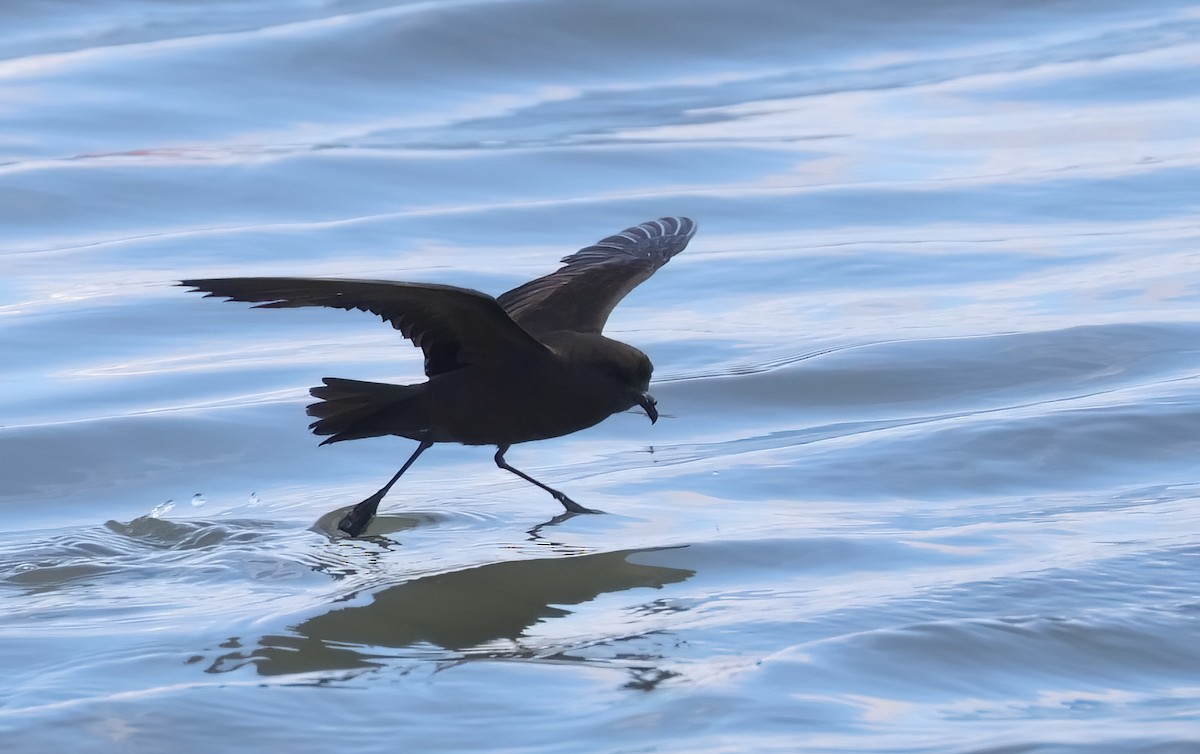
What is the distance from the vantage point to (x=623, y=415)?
279 inches

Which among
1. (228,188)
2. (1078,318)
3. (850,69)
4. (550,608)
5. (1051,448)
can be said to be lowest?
(550,608)

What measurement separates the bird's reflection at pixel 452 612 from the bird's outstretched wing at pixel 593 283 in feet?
3.10

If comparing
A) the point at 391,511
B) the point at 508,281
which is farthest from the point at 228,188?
the point at 391,511

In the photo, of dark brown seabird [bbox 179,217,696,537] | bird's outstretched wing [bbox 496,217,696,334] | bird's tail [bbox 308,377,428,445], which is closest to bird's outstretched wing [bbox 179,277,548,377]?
dark brown seabird [bbox 179,217,696,537]

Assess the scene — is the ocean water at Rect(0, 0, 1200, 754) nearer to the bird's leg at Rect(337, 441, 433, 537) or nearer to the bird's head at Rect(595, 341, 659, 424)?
the bird's leg at Rect(337, 441, 433, 537)

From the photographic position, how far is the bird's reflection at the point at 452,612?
165 inches

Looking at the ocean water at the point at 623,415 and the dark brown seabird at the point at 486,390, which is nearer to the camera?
the ocean water at the point at 623,415

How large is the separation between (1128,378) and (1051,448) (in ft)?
3.64

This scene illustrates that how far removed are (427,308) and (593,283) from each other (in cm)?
128

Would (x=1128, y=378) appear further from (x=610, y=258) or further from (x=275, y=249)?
(x=275, y=249)

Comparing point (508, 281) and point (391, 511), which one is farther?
point (508, 281)

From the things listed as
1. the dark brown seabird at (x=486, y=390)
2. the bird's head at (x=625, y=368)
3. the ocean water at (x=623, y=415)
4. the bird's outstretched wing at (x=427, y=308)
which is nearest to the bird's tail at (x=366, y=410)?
the dark brown seabird at (x=486, y=390)

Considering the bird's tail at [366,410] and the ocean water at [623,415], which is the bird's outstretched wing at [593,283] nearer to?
the bird's tail at [366,410]

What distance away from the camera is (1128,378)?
7191 millimetres
